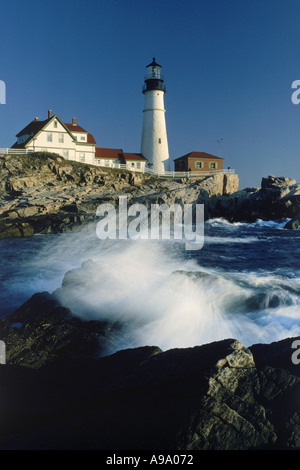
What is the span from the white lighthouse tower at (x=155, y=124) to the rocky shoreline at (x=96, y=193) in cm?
575

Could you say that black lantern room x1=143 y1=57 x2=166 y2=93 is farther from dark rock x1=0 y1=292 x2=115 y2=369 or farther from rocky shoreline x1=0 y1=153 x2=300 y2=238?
dark rock x1=0 y1=292 x2=115 y2=369

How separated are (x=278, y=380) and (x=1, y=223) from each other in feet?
82.8

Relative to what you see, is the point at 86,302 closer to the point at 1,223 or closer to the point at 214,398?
the point at 214,398

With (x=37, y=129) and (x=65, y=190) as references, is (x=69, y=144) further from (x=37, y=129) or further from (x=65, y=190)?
(x=65, y=190)

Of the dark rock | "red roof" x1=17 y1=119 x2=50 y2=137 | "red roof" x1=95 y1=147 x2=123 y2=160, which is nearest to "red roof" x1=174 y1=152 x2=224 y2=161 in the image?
"red roof" x1=95 y1=147 x2=123 y2=160

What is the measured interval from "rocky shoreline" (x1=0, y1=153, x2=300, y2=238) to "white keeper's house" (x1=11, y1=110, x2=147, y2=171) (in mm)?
2524

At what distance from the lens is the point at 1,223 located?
83.5 feet

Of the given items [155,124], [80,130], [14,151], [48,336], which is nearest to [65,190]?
[14,151]

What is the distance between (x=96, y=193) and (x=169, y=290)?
86.6 feet

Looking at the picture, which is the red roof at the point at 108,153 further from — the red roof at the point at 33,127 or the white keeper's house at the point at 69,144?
the red roof at the point at 33,127

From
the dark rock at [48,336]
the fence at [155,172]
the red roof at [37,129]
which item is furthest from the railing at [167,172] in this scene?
the dark rock at [48,336]

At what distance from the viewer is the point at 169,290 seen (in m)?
9.74

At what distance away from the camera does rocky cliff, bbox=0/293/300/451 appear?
3.52 metres

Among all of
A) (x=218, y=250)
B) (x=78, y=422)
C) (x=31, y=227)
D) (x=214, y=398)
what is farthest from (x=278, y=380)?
(x=31, y=227)
